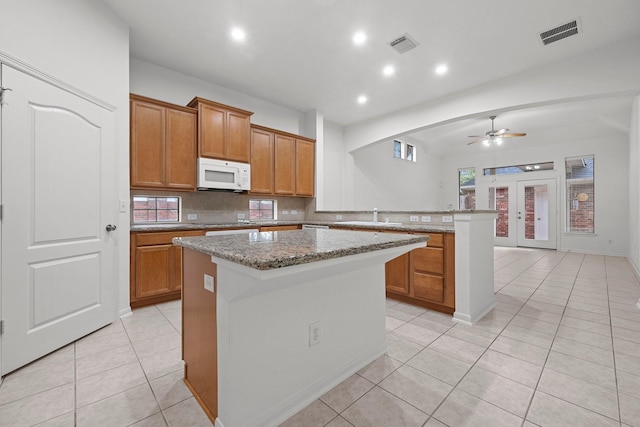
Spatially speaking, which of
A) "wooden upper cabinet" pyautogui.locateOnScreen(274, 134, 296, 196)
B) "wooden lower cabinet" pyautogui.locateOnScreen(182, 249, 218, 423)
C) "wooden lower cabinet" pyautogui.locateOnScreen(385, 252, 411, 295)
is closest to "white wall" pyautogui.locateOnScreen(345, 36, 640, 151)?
"wooden upper cabinet" pyautogui.locateOnScreen(274, 134, 296, 196)

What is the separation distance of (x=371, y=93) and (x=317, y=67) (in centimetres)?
118

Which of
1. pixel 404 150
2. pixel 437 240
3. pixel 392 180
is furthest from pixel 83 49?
pixel 404 150

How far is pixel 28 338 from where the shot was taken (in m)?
1.92

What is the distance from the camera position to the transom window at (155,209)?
3586 mm

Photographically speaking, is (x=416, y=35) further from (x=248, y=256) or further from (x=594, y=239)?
(x=594, y=239)

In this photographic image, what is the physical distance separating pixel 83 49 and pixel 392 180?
6.76 meters

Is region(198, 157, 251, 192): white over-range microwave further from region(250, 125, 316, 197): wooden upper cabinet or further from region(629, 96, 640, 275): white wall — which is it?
region(629, 96, 640, 275): white wall

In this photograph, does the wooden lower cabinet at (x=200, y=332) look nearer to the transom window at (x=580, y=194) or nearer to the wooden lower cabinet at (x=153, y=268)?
the wooden lower cabinet at (x=153, y=268)

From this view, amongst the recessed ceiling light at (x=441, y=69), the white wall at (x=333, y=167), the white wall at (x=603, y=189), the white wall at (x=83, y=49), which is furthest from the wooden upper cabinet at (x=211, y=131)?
the white wall at (x=603, y=189)

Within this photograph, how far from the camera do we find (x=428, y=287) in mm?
2947

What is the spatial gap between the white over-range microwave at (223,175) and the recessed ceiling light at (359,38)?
7.26ft

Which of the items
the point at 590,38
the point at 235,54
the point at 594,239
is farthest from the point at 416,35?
the point at 594,239

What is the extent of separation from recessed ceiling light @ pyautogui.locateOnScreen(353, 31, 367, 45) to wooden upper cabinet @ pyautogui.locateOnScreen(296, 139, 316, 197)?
213cm

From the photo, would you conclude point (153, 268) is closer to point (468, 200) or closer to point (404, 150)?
point (404, 150)
